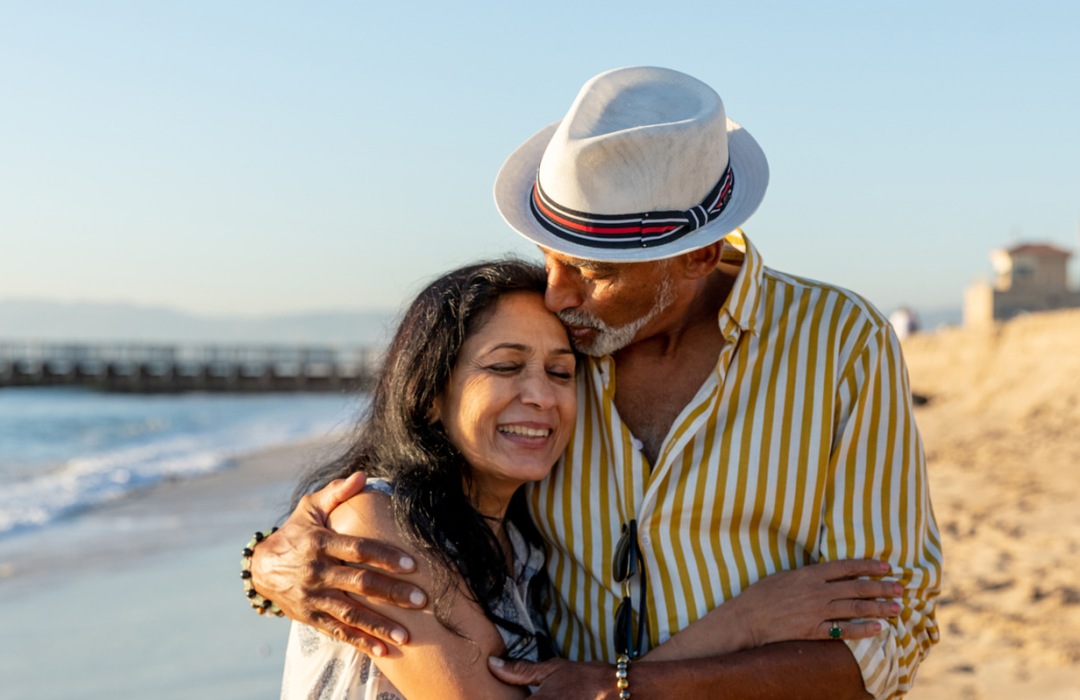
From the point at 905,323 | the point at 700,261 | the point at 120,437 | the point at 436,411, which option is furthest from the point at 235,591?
the point at 905,323

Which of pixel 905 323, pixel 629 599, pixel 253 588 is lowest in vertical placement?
pixel 905 323

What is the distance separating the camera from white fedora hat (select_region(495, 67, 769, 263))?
7.88 ft

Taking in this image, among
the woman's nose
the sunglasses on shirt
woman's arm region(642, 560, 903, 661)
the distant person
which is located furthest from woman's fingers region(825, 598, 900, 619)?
the distant person

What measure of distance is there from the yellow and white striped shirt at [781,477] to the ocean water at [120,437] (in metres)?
0.96

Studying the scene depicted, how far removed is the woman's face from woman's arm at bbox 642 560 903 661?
1.63 feet

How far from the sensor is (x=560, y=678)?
2334 millimetres

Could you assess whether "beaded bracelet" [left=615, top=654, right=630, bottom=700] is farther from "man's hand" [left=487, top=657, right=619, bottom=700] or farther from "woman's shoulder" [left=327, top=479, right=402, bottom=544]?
"woman's shoulder" [left=327, top=479, right=402, bottom=544]

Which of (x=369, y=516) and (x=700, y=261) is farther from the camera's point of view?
(x=700, y=261)

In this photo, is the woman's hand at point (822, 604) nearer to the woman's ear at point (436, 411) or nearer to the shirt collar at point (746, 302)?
the shirt collar at point (746, 302)

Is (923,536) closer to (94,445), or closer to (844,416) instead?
(844,416)

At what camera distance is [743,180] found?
8.67 feet

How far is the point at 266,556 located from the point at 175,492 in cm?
1154

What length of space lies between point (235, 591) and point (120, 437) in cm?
2111

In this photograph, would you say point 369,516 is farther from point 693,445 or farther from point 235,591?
point 235,591
